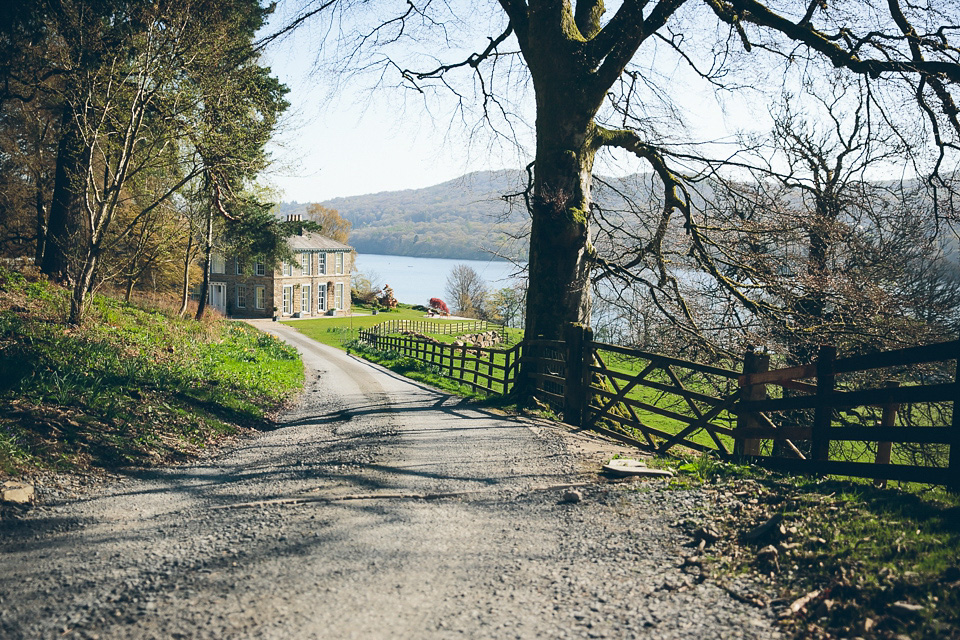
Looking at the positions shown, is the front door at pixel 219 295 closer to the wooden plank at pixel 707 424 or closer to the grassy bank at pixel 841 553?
the wooden plank at pixel 707 424

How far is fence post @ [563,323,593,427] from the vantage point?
970cm

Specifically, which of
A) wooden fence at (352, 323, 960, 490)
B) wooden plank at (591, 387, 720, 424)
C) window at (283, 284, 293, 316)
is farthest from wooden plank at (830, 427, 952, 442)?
window at (283, 284, 293, 316)

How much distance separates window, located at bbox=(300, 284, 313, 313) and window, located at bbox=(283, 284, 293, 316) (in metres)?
1.27

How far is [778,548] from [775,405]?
2.53 m

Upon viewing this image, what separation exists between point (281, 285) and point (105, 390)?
46.8 m

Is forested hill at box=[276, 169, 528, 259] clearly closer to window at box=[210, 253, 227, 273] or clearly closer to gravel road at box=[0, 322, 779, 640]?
gravel road at box=[0, 322, 779, 640]

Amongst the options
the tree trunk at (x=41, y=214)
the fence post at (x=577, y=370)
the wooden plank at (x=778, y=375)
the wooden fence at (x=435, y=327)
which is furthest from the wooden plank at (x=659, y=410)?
the wooden fence at (x=435, y=327)

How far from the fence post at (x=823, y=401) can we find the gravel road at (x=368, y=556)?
1.28 metres

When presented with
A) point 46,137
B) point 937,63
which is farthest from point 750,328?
point 46,137

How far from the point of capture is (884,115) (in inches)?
374

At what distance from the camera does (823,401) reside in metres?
5.95

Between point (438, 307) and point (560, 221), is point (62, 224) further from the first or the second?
point (438, 307)

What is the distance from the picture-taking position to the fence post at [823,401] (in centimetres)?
593

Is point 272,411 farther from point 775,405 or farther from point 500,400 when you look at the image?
point 775,405
